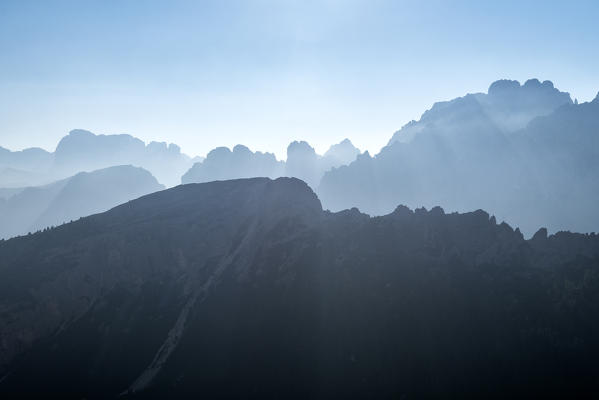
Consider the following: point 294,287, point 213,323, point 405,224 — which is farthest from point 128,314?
point 405,224

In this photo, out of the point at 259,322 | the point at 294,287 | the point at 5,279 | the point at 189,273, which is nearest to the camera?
the point at 259,322

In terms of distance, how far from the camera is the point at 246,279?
7962cm

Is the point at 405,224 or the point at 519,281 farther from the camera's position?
the point at 405,224

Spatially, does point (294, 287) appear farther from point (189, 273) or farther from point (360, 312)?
point (189, 273)

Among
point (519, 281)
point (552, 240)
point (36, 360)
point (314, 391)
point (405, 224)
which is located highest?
point (405, 224)

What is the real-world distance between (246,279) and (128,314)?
82.0 ft

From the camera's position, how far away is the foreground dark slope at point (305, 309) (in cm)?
5334

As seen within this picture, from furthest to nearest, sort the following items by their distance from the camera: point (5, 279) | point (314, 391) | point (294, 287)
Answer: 1. point (5, 279)
2. point (294, 287)
3. point (314, 391)

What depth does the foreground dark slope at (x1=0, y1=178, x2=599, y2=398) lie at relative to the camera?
53.3 metres

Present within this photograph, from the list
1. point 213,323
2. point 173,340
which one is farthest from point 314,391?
point 173,340

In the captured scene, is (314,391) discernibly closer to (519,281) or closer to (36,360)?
(519,281)

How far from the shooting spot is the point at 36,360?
218 feet

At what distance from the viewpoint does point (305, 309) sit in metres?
66.9

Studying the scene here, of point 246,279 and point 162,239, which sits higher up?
point 162,239
